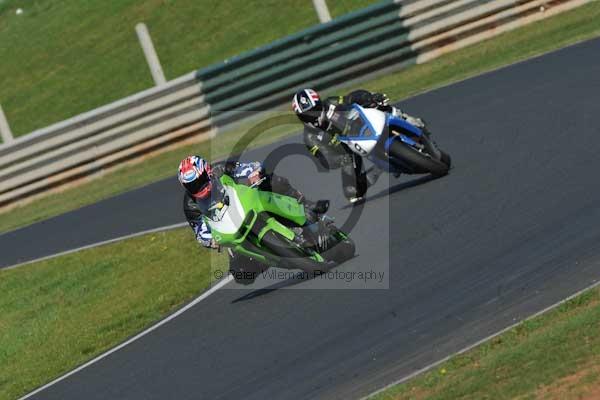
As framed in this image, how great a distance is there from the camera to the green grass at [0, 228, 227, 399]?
40.0 feet

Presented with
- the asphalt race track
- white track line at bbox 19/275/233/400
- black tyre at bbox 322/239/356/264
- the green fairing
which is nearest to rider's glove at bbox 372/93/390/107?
the asphalt race track

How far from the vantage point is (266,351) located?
32.3 feet

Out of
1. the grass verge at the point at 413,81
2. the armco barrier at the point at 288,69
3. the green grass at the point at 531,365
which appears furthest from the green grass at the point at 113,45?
the green grass at the point at 531,365

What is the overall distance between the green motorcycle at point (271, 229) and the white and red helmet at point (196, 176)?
14 cm

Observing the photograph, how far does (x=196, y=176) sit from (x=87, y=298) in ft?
13.2

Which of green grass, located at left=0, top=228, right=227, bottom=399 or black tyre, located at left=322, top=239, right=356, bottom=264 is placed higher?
black tyre, located at left=322, top=239, right=356, bottom=264

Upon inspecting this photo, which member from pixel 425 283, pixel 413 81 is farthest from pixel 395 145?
pixel 413 81

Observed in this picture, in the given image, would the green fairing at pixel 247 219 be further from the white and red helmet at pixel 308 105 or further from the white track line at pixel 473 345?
the white track line at pixel 473 345

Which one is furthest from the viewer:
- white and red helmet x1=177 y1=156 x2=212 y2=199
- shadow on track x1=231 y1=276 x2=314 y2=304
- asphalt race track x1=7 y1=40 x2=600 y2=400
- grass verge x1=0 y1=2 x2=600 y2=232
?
grass verge x1=0 y1=2 x2=600 y2=232

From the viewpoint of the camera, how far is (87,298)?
14.3 metres

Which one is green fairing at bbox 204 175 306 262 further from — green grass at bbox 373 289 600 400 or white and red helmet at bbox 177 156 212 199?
green grass at bbox 373 289 600 400

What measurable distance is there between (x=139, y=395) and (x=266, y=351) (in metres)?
1.09

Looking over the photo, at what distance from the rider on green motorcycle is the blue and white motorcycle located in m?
1.57

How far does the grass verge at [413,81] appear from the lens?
1827 cm
